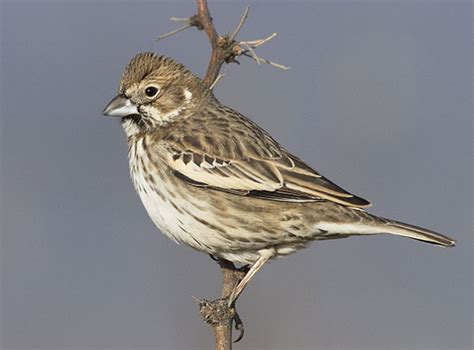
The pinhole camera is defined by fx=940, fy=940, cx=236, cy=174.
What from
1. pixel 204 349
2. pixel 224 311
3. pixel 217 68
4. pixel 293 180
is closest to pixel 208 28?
pixel 217 68

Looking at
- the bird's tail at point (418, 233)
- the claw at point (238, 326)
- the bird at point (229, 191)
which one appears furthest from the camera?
the claw at point (238, 326)

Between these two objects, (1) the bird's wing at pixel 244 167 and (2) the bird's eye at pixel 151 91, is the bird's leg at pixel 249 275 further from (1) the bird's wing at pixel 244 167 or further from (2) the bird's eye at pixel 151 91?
(2) the bird's eye at pixel 151 91

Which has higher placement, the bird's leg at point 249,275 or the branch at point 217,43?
the branch at point 217,43

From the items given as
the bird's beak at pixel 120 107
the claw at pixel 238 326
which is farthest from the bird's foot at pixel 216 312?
the bird's beak at pixel 120 107

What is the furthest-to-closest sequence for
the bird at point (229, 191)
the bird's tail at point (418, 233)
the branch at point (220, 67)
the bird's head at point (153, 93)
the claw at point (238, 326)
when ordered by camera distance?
1. the claw at point (238, 326)
2. the bird's head at point (153, 93)
3. the bird at point (229, 191)
4. the bird's tail at point (418, 233)
5. the branch at point (220, 67)

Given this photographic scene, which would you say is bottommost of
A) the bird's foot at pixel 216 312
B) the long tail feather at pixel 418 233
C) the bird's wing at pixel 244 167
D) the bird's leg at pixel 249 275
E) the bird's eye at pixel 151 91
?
the bird's foot at pixel 216 312

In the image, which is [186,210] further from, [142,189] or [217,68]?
[217,68]

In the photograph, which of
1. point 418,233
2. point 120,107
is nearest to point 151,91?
point 120,107
